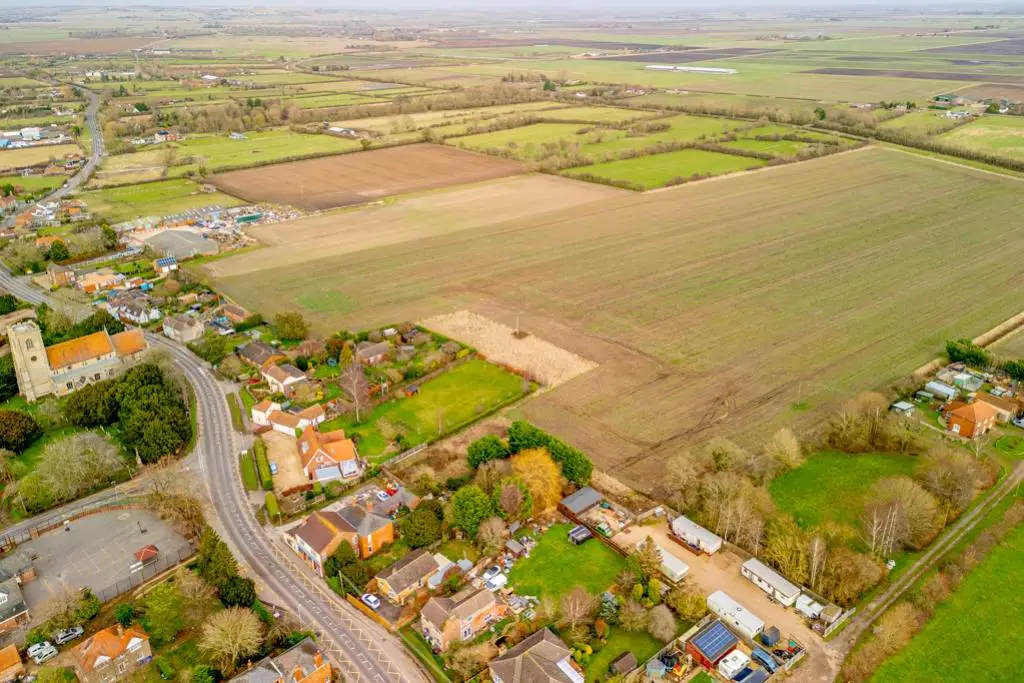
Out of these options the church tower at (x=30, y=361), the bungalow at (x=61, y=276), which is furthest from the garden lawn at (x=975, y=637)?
the bungalow at (x=61, y=276)

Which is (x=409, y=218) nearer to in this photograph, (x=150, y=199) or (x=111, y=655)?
(x=150, y=199)

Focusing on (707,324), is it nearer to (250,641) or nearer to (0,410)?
(250,641)

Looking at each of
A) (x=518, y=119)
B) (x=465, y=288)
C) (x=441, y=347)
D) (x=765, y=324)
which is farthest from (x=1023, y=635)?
(x=518, y=119)

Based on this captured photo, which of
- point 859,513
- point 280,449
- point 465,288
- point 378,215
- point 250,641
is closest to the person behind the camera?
point 250,641

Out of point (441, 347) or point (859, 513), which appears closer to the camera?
point (859, 513)

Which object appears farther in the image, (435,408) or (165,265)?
(165,265)

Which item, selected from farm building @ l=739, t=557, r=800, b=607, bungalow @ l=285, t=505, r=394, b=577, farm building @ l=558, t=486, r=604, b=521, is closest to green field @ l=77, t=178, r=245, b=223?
bungalow @ l=285, t=505, r=394, b=577

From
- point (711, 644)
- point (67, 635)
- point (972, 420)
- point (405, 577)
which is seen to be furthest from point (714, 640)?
point (67, 635)
